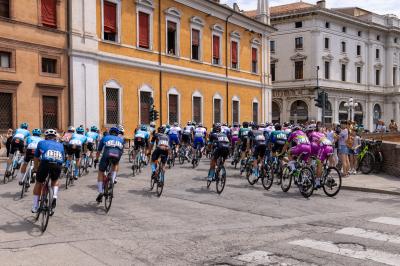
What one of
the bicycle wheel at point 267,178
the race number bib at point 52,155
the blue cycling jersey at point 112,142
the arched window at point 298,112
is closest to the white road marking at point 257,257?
the race number bib at point 52,155

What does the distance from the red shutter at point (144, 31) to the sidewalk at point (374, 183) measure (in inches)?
715

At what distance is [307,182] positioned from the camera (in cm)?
1209

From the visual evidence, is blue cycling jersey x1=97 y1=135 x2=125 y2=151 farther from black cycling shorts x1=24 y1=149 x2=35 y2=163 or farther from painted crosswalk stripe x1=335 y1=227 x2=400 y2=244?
painted crosswalk stripe x1=335 y1=227 x2=400 y2=244

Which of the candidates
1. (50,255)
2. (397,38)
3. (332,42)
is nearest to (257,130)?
(50,255)

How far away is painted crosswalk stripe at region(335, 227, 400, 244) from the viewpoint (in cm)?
765

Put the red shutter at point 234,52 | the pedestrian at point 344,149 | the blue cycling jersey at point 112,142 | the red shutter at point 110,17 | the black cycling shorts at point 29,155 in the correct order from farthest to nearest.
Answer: the red shutter at point 234,52, the red shutter at point 110,17, the pedestrian at point 344,149, the black cycling shorts at point 29,155, the blue cycling jersey at point 112,142

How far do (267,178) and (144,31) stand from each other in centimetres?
1923

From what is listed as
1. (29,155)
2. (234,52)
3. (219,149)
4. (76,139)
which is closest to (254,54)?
(234,52)

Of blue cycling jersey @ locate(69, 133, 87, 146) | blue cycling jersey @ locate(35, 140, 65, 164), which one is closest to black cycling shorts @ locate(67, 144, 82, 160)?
blue cycling jersey @ locate(69, 133, 87, 146)

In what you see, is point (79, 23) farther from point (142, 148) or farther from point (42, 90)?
point (142, 148)

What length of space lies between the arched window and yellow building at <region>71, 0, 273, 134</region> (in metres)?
15.6

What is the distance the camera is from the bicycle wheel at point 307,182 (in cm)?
1201

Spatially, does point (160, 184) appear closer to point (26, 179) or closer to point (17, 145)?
point (26, 179)

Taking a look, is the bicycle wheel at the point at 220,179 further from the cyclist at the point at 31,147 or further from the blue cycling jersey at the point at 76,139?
the cyclist at the point at 31,147
